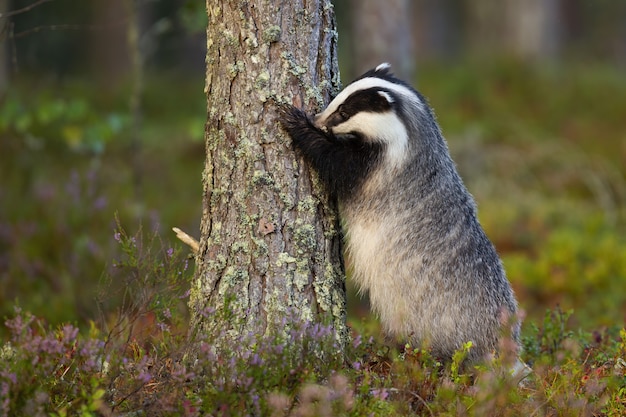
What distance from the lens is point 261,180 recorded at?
3914 millimetres

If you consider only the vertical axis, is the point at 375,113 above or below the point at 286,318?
above

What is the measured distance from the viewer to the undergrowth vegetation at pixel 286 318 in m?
3.29

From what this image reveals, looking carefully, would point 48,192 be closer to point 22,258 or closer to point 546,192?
point 22,258

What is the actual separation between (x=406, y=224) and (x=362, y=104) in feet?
2.12

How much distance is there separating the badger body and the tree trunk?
0.17 meters

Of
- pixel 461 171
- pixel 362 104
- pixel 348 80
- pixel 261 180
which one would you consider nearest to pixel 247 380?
pixel 261 180

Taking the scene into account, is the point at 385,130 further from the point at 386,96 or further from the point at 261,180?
the point at 261,180

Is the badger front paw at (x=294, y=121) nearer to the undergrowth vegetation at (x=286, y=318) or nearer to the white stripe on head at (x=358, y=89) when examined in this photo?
the white stripe on head at (x=358, y=89)

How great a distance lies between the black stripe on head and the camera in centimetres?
399

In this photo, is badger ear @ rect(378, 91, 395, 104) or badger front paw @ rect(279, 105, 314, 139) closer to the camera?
badger front paw @ rect(279, 105, 314, 139)

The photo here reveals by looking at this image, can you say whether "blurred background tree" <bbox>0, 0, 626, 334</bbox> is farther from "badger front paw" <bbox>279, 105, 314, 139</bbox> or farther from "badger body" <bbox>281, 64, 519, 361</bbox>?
"badger body" <bbox>281, 64, 519, 361</bbox>

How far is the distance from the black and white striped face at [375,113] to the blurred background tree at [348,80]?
1363mm

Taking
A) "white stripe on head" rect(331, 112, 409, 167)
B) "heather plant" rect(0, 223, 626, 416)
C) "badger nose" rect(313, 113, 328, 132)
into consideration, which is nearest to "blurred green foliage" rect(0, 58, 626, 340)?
"heather plant" rect(0, 223, 626, 416)

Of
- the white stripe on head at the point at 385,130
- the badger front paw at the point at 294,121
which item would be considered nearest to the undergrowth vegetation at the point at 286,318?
the badger front paw at the point at 294,121
